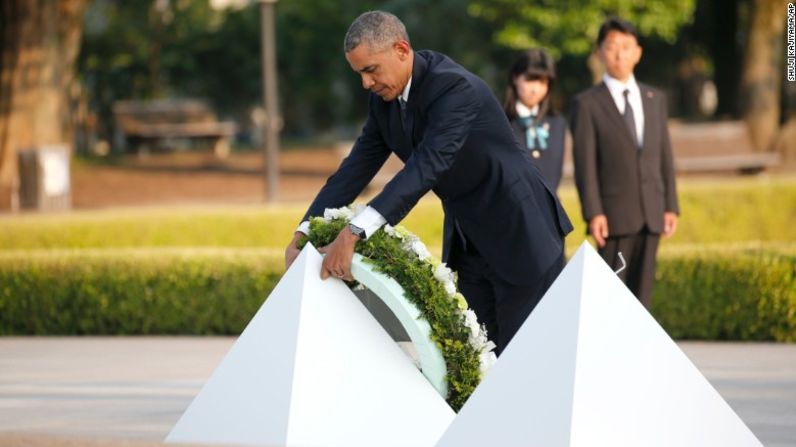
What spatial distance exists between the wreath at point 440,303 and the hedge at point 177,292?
4439 millimetres

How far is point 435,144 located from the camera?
5465mm

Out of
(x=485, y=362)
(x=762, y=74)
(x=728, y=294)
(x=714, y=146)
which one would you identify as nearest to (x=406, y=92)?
(x=485, y=362)

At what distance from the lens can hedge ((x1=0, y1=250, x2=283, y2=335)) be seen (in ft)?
34.1

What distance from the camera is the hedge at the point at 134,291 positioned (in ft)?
34.1

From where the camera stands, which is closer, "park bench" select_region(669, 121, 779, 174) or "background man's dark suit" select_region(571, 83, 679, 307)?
"background man's dark suit" select_region(571, 83, 679, 307)

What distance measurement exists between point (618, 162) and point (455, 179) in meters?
2.66

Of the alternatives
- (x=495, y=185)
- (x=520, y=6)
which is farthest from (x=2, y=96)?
(x=495, y=185)

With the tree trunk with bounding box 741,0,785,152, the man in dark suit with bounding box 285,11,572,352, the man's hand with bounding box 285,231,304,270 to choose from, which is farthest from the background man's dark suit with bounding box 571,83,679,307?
the tree trunk with bounding box 741,0,785,152

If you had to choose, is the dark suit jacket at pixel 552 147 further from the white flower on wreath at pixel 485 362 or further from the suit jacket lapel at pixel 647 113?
the white flower on wreath at pixel 485 362

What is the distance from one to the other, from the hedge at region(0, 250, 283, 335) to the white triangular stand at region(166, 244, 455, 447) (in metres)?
4.83

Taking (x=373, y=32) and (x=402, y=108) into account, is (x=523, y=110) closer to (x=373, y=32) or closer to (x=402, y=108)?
(x=402, y=108)

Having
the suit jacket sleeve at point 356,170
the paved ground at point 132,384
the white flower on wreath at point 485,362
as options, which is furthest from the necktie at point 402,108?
the paved ground at point 132,384

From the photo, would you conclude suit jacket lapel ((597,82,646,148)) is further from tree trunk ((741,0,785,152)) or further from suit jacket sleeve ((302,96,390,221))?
tree trunk ((741,0,785,152))

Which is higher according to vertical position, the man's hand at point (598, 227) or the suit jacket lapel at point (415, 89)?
the suit jacket lapel at point (415, 89)
